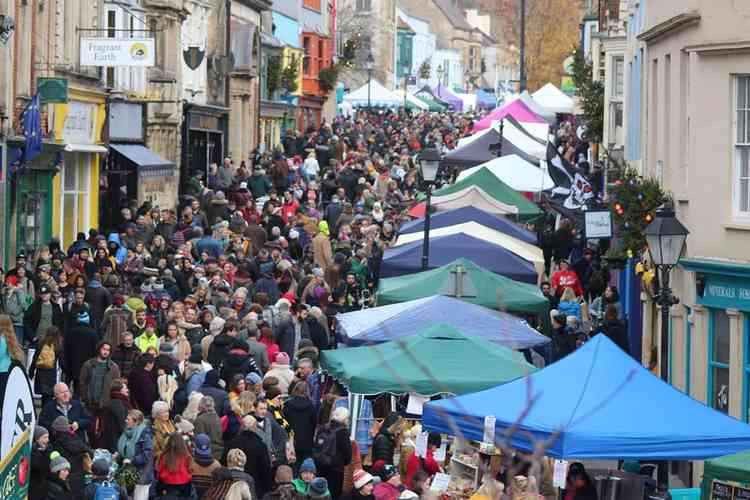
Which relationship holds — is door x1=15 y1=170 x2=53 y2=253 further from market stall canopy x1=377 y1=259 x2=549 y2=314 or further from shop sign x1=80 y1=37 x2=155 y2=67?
market stall canopy x1=377 y1=259 x2=549 y2=314

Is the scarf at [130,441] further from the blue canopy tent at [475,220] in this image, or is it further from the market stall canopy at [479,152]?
the market stall canopy at [479,152]

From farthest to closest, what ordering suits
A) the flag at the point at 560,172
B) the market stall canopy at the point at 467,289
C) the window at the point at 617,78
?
the window at the point at 617,78 → the flag at the point at 560,172 → the market stall canopy at the point at 467,289

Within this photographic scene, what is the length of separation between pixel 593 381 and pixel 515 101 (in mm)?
44162

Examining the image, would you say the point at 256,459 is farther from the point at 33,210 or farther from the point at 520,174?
the point at 520,174

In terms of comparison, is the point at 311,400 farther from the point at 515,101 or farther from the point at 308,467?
the point at 515,101

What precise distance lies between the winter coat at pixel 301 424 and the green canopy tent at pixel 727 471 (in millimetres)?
4834

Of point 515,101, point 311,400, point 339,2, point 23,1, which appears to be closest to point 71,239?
point 23,1

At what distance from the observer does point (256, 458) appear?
1580 centimetres

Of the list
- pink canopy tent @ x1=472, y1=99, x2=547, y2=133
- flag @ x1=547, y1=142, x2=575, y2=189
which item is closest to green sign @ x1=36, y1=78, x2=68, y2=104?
flag @ x1=547, y1=142, x2=575, y2=189

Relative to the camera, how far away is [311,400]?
18047mm

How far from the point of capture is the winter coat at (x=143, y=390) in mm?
18453

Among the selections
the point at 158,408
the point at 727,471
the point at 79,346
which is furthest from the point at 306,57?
the point at 727,471

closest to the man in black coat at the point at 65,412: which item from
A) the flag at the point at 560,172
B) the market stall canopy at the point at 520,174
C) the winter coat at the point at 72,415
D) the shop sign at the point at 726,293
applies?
the winter coat at the point at 72,415

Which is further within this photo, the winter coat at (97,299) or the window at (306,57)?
the window at (306,57)
